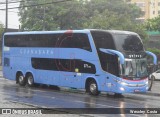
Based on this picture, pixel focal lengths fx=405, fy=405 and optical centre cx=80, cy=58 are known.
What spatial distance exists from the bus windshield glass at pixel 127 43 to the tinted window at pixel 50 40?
1837 millimetres

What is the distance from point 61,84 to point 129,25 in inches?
1233

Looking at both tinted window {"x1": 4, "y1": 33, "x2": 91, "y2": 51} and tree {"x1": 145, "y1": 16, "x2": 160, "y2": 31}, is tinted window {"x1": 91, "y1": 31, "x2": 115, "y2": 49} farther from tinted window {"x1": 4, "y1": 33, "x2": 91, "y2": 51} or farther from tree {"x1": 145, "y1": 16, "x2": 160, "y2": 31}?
tree {"x1": 145, "y1": 16, "x2": 160, "y2": 31}

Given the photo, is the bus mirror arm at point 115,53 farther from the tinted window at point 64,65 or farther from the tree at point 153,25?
the tree at point 153,25

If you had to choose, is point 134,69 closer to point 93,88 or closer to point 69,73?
point 93,88

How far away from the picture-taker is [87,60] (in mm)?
23031

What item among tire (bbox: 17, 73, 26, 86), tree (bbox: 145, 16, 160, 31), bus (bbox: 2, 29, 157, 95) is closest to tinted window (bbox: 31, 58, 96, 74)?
bus (bbox: 2, 29, 157, 95)

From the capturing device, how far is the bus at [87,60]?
21.7 m

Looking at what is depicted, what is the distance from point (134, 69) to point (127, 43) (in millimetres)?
1543

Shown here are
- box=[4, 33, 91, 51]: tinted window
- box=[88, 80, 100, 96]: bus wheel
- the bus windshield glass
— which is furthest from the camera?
box=[4, 33, 91, 51]: tinted window

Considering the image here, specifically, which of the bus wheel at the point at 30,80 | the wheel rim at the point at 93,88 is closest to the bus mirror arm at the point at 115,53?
the wheel rim at the point at 93,88

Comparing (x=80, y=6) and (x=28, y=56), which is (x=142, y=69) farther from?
(x=80, y=6)

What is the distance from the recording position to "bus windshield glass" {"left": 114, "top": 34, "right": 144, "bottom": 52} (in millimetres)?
21938

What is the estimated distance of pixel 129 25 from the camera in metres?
54.9

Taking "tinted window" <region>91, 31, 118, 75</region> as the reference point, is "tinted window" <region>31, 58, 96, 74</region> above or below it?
below
